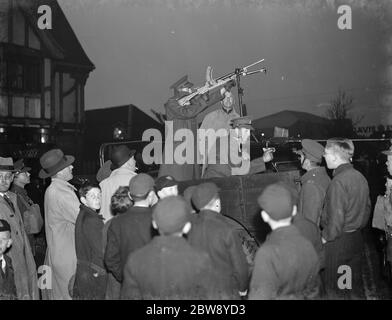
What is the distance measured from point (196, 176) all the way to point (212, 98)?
3.57 ft

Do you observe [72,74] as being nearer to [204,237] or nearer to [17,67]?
[17,67]

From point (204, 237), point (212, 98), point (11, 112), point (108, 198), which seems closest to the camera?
point (204, 237)

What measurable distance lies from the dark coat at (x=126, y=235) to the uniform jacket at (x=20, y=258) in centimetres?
139

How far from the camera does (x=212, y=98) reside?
605 cm

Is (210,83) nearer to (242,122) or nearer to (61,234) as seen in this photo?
(242,122)

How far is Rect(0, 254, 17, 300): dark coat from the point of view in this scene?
426cm

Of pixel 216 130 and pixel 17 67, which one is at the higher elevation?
pixel 17 67

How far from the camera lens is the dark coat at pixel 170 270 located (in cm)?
275

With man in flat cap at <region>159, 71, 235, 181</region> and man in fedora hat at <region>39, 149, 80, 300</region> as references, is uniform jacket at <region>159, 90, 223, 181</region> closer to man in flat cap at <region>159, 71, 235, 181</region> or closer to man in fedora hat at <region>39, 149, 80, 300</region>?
man in flat cap at <region>159, 71, 235, 181</region>

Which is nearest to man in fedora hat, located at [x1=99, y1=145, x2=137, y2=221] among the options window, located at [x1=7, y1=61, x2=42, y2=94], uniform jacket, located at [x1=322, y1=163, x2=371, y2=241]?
uniform jacket, located at [x1=322, y1=163, x2=371, y2=241]

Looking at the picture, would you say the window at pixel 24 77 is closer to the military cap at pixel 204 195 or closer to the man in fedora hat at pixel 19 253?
the man in fedora hat at pixel 19 253

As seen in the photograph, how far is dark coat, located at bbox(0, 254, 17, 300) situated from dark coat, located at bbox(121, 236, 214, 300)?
2.05m

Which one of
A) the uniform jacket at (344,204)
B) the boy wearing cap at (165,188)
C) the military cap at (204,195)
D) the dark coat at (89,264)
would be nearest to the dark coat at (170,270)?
the military cap at (204,195)
